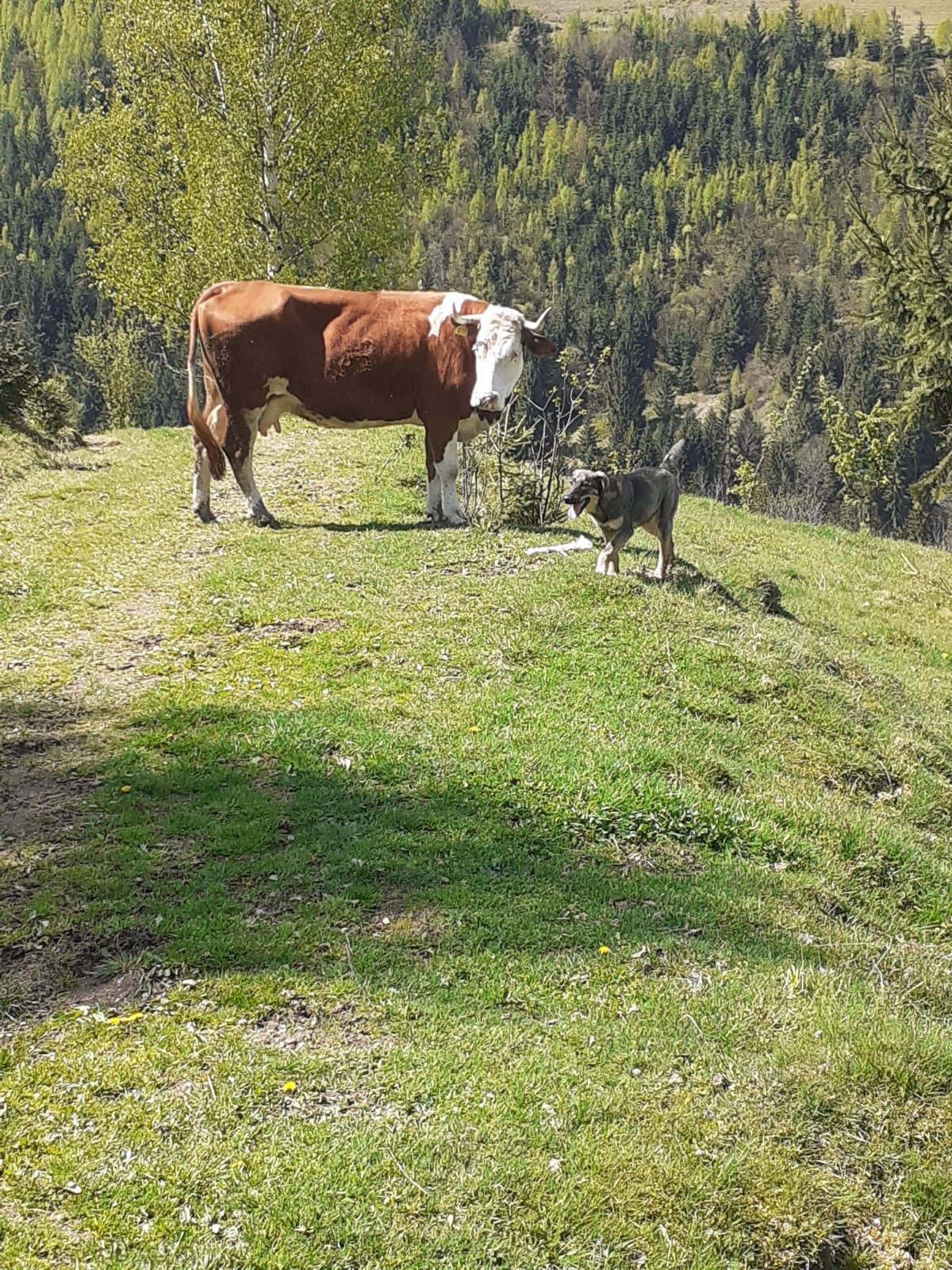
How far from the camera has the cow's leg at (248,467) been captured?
14.4m

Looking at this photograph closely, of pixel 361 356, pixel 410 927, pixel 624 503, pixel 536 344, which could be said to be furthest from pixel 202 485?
pixel 410 927

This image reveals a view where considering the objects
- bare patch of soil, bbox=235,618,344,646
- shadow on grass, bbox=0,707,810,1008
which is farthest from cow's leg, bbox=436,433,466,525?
shadow on grass, bbox=0,707,810,1008

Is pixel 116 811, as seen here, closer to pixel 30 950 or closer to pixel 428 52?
pixel 30 950

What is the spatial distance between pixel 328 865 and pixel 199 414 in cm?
929

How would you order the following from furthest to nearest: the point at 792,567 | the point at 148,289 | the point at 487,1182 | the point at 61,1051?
1. the point at 148,289
2. the point at 792,567
3. the point at 61,1051
4. the point at 487,1182

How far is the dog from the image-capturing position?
11.8 m

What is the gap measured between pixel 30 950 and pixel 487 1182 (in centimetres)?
275

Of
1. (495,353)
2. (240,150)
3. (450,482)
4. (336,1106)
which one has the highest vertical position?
(240,150)

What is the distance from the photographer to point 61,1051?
5133 millimetres

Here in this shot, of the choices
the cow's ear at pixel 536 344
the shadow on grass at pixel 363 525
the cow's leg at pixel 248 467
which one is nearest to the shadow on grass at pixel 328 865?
the shadow on grass at pixel 363 525

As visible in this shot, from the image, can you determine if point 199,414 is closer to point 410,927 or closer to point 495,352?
point 495,352

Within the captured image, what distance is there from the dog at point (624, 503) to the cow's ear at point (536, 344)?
216cm

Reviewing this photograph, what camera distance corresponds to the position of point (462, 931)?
20.5 ft

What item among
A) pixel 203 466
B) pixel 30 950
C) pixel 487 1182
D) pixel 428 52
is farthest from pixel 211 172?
pixel 487 1182
